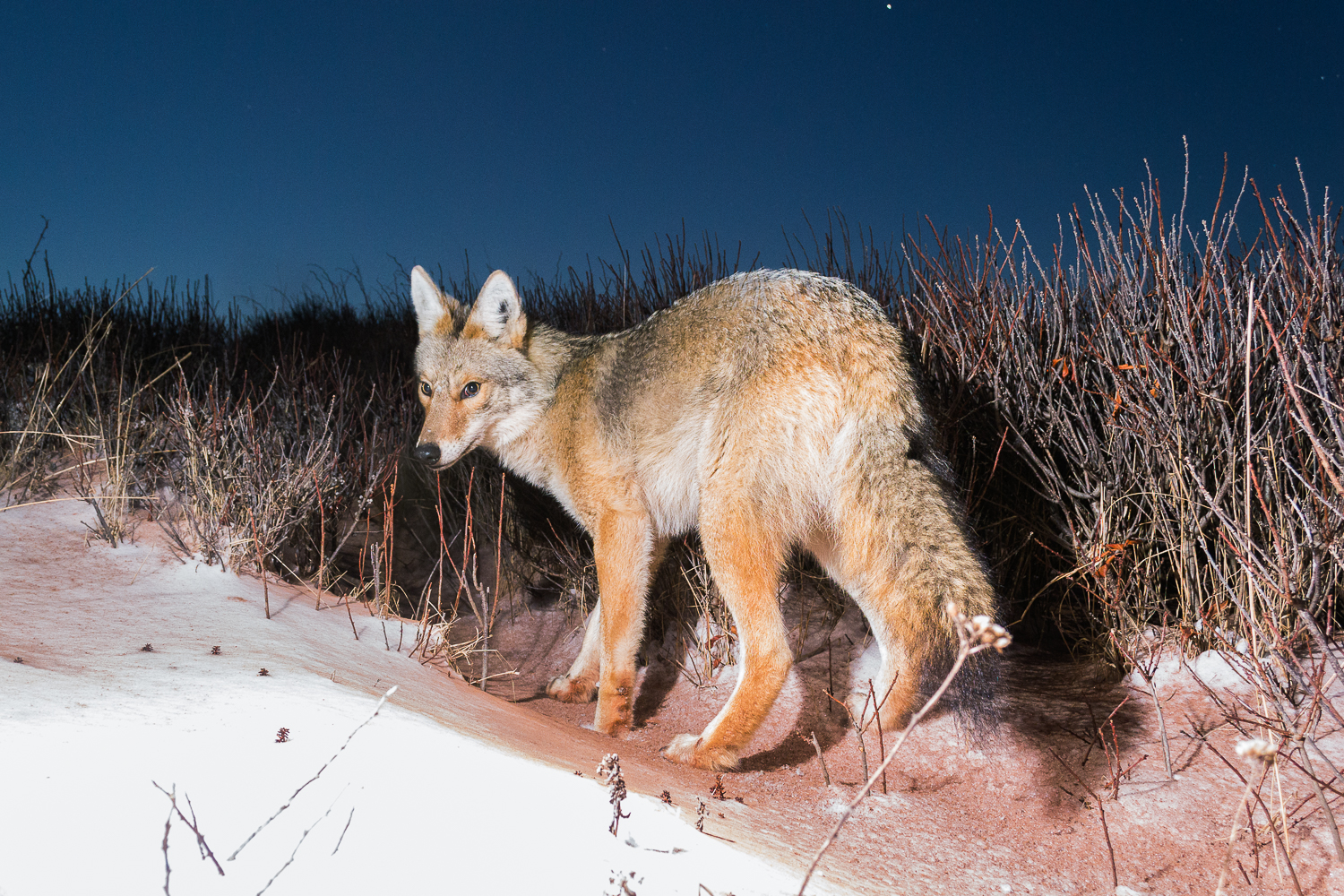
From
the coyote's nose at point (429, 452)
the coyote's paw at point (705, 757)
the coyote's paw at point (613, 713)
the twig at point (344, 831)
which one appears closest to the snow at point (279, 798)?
the twig at point (344, 831)

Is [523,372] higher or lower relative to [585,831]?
higher

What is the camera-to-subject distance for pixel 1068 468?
4434 mm

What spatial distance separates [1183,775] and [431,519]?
5.49 meters

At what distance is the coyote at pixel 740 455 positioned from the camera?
2.92m

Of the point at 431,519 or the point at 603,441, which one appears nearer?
the point at 603,441

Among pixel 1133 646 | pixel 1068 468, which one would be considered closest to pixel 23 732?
pixel 1133 646

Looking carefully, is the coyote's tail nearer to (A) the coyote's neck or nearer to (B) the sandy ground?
(B) the sandy ground

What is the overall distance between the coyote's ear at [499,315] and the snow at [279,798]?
6.48 feet

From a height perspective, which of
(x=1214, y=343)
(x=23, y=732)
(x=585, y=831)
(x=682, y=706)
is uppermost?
(x=1214, y=343)

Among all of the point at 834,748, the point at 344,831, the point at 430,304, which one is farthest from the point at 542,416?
the point at 344,831

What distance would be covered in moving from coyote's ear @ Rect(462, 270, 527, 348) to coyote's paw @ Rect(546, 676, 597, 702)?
184 cm

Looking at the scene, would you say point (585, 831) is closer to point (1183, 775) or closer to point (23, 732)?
point (23, 732)

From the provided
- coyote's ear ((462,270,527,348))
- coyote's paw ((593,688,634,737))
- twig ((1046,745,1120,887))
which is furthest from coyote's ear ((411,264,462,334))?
twig ((1046,745,1120,887))

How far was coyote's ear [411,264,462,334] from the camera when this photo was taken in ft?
14.0
